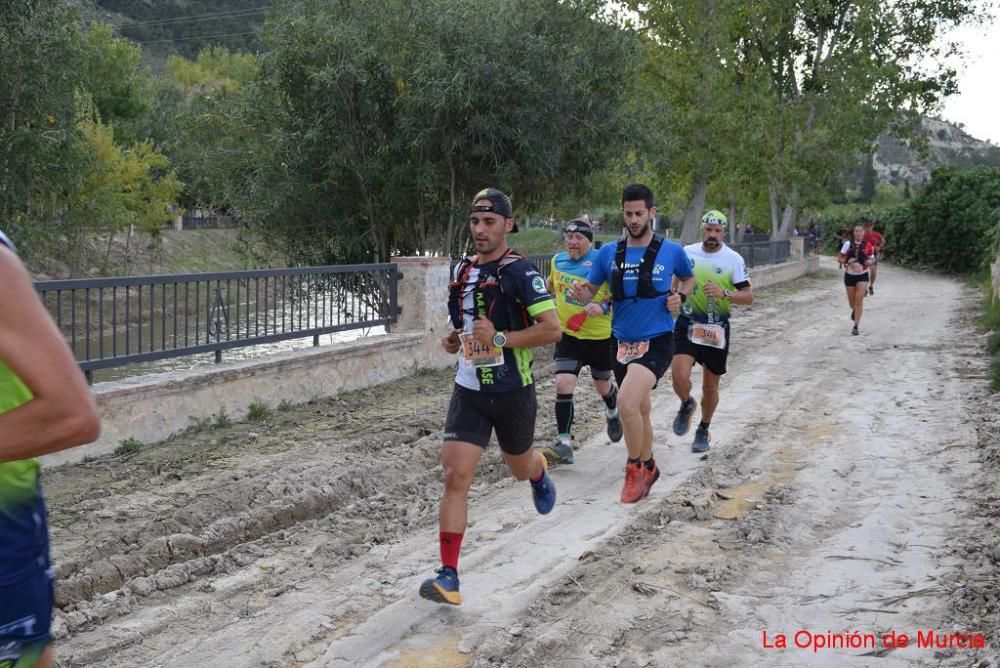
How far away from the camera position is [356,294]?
11797 millimetres

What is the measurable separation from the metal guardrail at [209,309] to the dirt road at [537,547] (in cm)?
91

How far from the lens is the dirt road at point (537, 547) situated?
462cm

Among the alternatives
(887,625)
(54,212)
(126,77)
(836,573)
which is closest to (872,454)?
(836,573)

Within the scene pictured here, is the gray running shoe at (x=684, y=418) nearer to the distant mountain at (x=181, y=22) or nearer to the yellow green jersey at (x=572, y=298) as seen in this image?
the yellow green jersey at (x=572, y=298)

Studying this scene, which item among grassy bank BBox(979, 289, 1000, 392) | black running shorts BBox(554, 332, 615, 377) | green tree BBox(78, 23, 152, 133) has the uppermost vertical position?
green tree BBox(78, 23, 152, 133)

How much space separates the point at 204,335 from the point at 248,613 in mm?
4853

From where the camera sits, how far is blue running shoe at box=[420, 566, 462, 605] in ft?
16.2

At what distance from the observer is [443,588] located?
16.3 ft

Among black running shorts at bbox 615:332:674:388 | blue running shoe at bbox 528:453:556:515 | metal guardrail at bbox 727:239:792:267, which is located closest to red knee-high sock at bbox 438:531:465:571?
blue running shoe at bbox 528:453:556:515

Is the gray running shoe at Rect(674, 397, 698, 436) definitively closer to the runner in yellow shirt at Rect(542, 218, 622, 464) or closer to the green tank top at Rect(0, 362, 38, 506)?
the runner in yellow shirt at Rect(542, 218, 622, 464)

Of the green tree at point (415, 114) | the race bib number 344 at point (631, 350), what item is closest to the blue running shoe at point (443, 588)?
the race bib number 344 at point (631, 350)

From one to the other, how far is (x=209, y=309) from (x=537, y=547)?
16.0 ft

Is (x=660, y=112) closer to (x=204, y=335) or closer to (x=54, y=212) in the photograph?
(x=204, y=335)

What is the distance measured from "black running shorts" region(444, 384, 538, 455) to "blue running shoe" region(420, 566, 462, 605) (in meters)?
0.68
